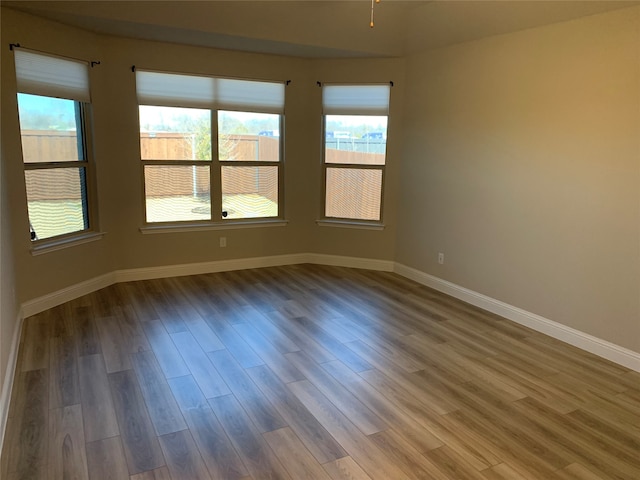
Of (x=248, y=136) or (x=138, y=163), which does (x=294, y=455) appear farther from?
(x=248, y=136)

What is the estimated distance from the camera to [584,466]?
2270 mm

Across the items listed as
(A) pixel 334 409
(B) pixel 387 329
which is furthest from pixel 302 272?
(A) pixel 334 409

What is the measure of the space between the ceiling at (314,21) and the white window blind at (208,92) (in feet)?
1.26

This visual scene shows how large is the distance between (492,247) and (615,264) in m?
1.12

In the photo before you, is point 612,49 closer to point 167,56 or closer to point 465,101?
point 465,101

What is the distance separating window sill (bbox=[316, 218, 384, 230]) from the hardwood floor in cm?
144

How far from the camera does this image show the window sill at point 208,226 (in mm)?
5094

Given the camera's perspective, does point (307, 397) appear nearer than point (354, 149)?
Yes

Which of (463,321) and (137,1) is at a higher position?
(137,1)

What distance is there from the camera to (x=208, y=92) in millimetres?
5051

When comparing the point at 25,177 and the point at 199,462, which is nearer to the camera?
the point at 199,462

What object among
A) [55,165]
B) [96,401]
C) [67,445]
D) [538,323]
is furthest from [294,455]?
[55,165]

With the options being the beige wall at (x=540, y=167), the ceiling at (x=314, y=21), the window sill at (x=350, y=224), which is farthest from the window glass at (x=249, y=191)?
the beige wall at (x=540, y=167)

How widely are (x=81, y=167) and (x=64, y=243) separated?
760mm
